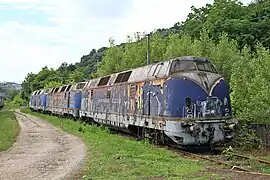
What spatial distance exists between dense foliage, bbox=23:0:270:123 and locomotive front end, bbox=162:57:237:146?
A: 8.29 ft

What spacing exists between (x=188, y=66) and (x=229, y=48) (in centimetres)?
1450

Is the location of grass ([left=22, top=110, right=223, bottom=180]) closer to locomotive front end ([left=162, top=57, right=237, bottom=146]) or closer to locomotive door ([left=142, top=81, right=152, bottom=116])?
locomotive front end ([left=162, top=57, right=237, bottom=146])

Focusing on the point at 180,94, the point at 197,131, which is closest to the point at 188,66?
the point at 180,94

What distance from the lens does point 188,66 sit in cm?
1783

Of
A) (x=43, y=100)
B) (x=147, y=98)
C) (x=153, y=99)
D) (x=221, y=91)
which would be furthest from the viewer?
(x=43, y=100)

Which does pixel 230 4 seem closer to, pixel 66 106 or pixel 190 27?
pixel 190 27

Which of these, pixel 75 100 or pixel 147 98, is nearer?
pixel 147 98

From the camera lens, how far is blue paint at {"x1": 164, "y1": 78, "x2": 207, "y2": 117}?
1694 cm

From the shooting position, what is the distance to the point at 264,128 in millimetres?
17984

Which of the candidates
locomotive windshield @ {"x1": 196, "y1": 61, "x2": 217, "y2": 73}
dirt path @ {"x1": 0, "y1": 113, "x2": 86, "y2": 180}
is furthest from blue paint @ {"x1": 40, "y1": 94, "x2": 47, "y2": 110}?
locomotive windshield @ {"x1": 196, "y1": 61, "x2": 217, "y2": 73}

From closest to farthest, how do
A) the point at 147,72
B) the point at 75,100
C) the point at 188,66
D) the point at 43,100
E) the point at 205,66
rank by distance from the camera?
the point at 188,66 → the point at 205,66 → the point at 147,72 → the point at 75,100 → the point at 43,100

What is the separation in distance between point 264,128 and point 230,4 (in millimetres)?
42667

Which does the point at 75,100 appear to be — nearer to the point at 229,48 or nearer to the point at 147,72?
the point at 229,48

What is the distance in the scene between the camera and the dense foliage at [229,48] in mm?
20297
